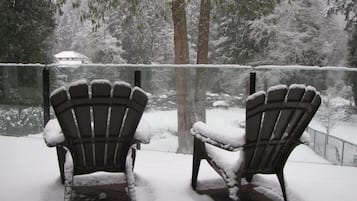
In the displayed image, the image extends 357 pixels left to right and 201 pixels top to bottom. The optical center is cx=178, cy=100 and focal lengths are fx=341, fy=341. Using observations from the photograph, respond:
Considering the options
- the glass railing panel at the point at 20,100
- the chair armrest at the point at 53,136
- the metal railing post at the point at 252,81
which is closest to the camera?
the chair armrest at the point at 53,136

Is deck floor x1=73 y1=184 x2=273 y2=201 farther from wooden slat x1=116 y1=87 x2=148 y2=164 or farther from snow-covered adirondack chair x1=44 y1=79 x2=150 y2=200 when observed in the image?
wooden slat x1=116 y1=87 x2=148 y2=164

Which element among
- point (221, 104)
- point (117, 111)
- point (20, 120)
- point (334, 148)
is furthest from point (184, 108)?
point (117, 111)

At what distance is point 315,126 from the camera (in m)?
4.11

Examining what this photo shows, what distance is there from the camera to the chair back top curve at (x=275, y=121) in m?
2.04

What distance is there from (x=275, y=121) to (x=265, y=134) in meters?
0.10

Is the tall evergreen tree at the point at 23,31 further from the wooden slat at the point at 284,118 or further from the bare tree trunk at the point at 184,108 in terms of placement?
the wooden slat at the point at 284,118

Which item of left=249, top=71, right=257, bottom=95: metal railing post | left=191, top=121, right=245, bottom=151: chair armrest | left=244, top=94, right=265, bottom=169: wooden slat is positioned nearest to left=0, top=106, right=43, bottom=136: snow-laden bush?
left=249, top=71, right=257, bottom=95: metal railing post

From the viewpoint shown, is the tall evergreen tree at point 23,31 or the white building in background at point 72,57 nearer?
the tall evergreen tree at point 23,31

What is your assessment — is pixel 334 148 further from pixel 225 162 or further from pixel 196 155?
pixel 225 162

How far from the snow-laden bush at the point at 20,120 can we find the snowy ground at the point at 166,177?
0.46m

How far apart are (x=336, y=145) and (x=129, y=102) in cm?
300

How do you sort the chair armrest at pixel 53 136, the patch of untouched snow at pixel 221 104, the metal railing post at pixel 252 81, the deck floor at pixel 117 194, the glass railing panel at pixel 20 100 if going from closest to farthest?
the chair armrest at pixel 53 136 → the deck floor at pixel 117 194 → the metal railing post at pixel 252 81 → the patch of untouched snow at pixel 221 104 → the glass railing panel at pixel 20 100

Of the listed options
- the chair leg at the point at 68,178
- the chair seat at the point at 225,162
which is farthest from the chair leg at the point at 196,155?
the chair leg at the point at 68,178

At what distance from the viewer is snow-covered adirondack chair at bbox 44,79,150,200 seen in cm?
209
